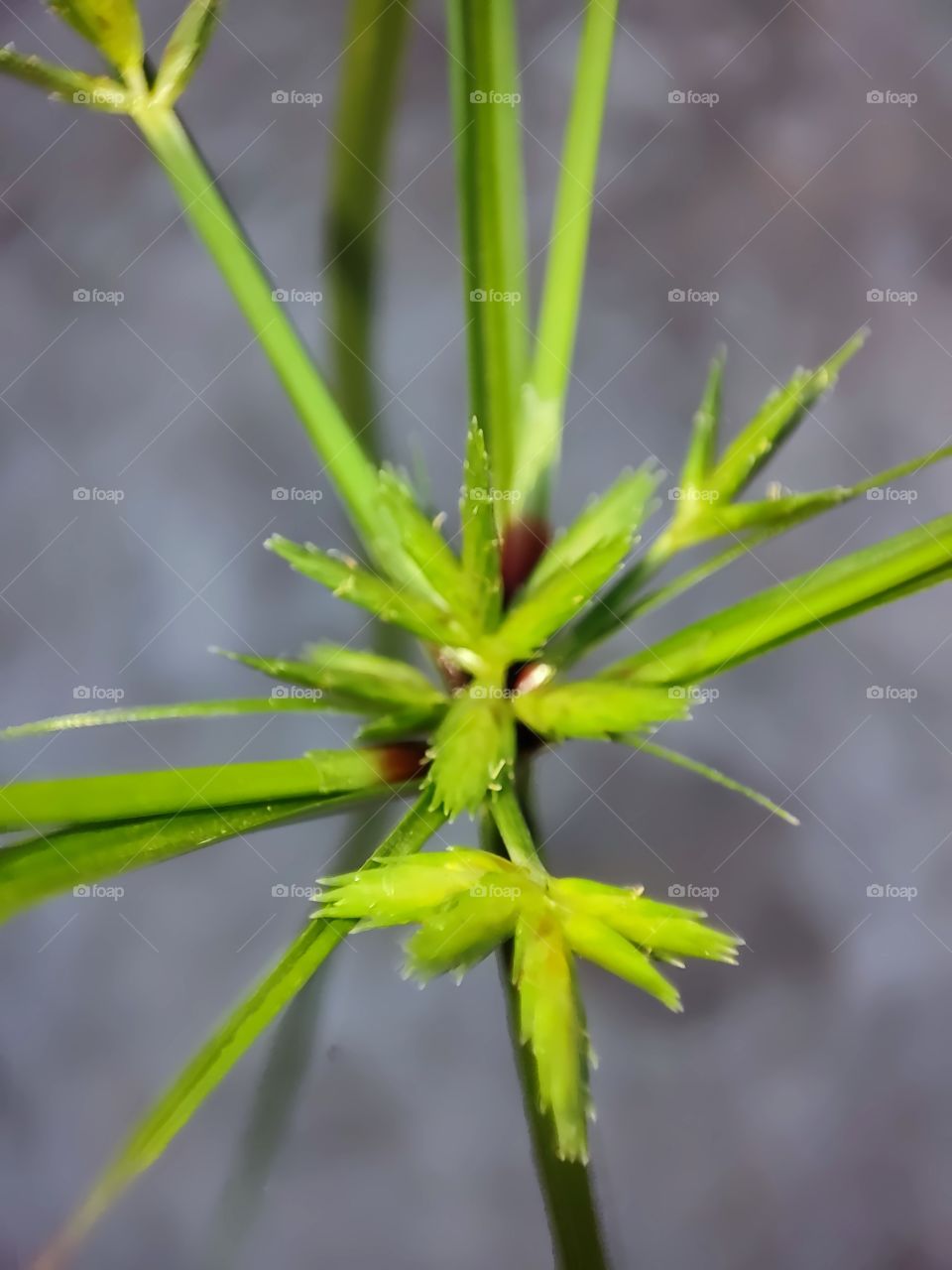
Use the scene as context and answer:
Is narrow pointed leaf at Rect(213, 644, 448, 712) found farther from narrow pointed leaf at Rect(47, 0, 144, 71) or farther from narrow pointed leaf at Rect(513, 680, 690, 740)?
narrow pointed leaf at Rect(47, 0, 144, 71)

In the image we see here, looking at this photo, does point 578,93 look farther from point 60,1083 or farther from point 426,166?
point 60,1083

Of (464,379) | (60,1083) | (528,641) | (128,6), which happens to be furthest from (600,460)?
(60,1083)

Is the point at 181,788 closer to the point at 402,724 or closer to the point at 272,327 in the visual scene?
the point at 402,724

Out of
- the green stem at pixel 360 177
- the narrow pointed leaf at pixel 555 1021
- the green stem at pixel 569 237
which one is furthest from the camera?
the green stem at pixel 360 177

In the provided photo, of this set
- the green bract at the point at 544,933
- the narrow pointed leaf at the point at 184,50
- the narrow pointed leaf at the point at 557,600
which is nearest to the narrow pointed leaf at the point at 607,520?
the narrow pointed leaf at the point at 557,600

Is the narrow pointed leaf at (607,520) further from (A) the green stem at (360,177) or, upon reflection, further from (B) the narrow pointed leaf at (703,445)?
(A) the green stem at (360,177)
